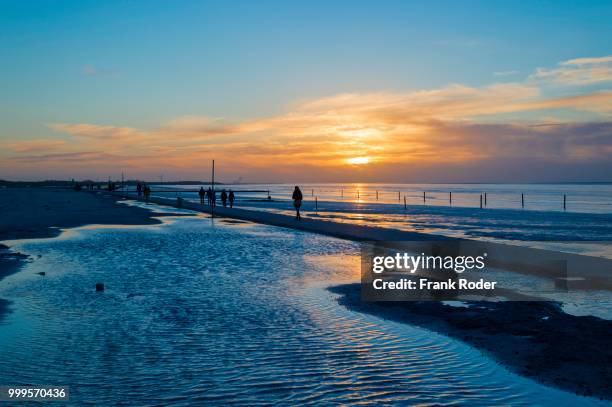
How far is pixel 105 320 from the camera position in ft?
30.1

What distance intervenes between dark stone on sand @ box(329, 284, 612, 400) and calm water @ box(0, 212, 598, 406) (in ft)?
1.17

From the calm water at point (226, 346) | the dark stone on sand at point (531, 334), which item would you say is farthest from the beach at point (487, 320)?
the calm water at point (226, 346)

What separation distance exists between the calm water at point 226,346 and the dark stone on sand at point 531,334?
14.0 inches

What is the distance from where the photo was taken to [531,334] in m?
8.22

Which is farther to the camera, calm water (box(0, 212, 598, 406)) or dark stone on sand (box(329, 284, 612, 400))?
dark stone on sand (box(329, 284, 612, 400))

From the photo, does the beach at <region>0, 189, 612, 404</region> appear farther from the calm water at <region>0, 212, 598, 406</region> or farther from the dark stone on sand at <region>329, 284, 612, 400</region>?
the calm water at <region>0, 212, 598, 406</region>

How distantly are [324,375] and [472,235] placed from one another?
21807 millimetres

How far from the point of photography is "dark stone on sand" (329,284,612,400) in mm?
6453

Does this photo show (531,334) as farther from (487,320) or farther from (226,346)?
(226,346)

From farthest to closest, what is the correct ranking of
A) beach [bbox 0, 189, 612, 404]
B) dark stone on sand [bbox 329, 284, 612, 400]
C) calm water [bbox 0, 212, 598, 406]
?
beach [bbox 0, 189, 612, 404], dark stone on sand [bbox 329, 284, 612, 400], calm water [bbox 0, 212, 598, 406]

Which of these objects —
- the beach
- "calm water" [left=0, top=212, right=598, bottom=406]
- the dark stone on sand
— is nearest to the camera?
"calm water" [left=0, top=212, right=598, bottom=406]

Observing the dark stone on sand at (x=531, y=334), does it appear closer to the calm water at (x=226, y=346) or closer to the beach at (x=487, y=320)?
the beach at (x=487, y=320)

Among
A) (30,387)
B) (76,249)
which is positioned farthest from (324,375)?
(76,249)

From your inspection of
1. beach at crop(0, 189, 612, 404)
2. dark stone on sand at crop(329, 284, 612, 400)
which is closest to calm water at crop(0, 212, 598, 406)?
beach at crop(0, 189, 612, 404)
